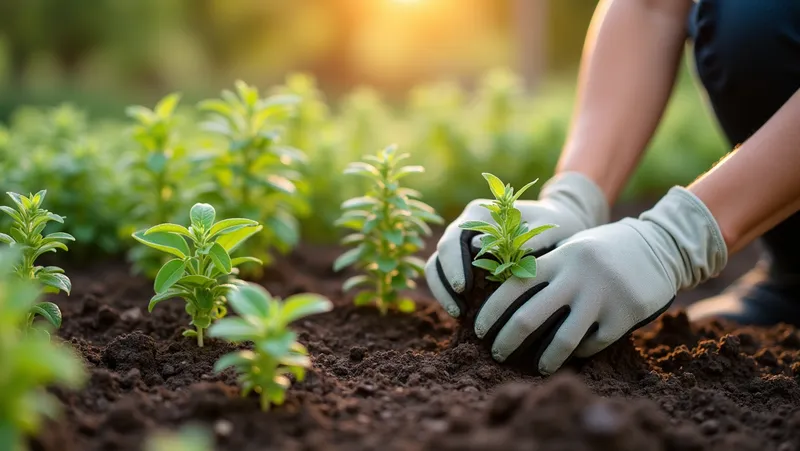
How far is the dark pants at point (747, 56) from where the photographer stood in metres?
2.25

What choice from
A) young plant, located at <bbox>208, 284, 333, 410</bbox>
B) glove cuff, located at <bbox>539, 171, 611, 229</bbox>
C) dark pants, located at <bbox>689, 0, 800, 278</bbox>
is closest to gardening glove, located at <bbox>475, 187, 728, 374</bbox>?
glove cuff, located at <bbox>539, 171, 611, 229</bbox>

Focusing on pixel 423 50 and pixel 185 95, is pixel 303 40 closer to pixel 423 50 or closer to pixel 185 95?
pixel 423 50

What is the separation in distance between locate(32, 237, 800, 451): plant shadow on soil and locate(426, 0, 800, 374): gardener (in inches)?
5.9

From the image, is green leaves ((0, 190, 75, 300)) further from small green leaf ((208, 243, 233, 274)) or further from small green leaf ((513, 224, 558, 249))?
small green leaf ((513, 224, 558, 249))

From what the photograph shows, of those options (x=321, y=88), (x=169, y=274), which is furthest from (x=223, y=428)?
(x=321, y=88)

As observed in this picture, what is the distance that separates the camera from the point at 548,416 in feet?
3.87

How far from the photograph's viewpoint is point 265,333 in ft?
4.17

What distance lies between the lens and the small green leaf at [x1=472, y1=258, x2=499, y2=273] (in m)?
1.75

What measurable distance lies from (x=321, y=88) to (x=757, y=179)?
12985 millimetres

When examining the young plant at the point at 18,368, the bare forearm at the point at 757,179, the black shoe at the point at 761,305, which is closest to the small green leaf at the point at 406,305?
the bare forearm at the point at 757,179

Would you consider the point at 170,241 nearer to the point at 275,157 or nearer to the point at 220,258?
the point at 220,258

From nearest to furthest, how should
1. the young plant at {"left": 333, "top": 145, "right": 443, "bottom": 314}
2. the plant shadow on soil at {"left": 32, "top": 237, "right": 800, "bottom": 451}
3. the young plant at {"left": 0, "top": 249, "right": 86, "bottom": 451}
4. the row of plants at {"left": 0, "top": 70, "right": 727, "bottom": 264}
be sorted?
1. the young plant at {"left": 0, "top": 249, "right": 86, "bottom": 451}
2. the plant shadow on soil at {"left": 32, "top": 237, "right": 800, "bottom": 451}
3. the young plant at {"left": 333, "top": 145, "right": 443, "bottom": 314}
4. the row of plants at {"left": 0, "top": 70, "right": 727, "bottom": 264}

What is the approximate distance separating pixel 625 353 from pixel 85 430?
1.29m

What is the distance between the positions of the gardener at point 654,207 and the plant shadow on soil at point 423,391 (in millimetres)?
151
